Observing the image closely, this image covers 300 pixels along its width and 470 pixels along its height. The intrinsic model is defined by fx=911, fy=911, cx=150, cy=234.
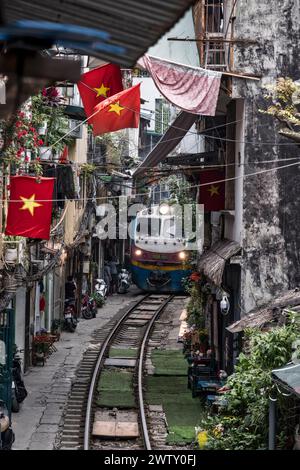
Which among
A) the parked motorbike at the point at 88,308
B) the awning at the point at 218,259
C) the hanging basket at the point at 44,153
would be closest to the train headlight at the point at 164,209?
the parked motorbike at the point at 88,308

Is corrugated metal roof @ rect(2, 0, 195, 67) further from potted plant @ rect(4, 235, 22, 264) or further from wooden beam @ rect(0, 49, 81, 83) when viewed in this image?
potted plant @ rect(4, 235, 22, 264)

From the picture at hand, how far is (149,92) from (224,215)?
37.0 metres

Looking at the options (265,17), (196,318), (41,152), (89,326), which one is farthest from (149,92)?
(265,17)

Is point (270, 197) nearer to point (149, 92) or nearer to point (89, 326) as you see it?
point (89, 326)

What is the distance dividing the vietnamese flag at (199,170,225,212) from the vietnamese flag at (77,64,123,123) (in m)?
Result: 5.26

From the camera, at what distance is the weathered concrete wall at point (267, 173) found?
55.8 feet

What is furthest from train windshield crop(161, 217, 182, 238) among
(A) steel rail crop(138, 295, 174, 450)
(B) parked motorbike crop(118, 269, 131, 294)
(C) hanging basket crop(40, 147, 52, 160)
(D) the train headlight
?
(C) hanging basket crop(40, 147, 52, 160)

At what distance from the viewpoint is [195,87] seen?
1593 centimetres

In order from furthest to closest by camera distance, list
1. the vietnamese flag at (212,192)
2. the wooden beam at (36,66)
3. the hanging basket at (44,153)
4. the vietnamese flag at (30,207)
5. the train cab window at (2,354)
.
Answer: the hanging basket at (44,153), the vietnamese flag at (212,192), the train cab window at (2,354), the vietnamese flag at (30,207), the wooden beam at (36,66)

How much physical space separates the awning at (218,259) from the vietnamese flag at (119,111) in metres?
3.58

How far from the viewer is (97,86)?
52.4ft

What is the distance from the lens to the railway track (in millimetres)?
15727

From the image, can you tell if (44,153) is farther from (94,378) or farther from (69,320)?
(69,320)

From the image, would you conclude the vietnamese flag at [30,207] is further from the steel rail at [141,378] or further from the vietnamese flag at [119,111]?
the steel rail at [141,378]
